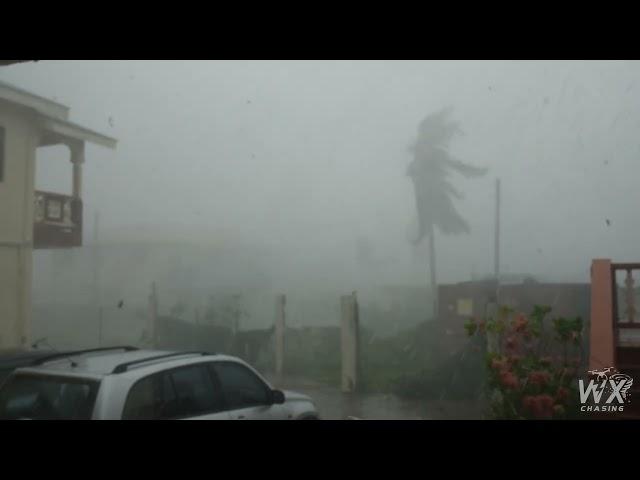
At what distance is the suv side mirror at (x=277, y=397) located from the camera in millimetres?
4484

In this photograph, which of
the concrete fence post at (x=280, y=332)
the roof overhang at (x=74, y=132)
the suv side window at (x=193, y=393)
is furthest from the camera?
the concrete fence post at (x=280, y=332)

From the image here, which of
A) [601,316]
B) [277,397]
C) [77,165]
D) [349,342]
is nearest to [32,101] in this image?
[77,165]

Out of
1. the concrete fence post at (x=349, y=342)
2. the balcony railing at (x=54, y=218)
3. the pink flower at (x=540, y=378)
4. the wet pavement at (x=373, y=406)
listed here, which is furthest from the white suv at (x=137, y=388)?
the pink flower at (x=540, y=378)

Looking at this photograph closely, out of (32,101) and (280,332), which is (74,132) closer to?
(32,101)

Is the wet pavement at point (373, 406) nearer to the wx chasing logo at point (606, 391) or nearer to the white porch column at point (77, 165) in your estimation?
the wx chasing logo at point (606, 391)

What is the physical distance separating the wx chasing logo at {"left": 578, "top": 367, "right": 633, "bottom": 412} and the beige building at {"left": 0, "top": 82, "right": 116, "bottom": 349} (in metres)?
4.00

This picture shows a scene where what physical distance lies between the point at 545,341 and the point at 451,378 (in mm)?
785

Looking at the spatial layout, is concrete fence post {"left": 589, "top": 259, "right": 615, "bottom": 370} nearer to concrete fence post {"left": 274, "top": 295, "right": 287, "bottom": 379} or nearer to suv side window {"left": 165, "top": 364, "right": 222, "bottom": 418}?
concrete fence post {"left": 274, "top": 295, "right": 287, "bottom": 379}

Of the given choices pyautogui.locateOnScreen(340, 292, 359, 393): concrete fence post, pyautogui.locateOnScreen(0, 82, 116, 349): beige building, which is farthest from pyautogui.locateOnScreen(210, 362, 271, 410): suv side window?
pyautogui.locateOnScreen(0, 82, 116, 349): beige building

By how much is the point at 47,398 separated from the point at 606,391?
3.67 metres

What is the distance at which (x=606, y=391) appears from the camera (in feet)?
15.2

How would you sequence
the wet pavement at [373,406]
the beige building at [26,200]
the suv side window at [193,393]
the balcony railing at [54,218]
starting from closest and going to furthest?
1. the suv side window at [193,393]
2. the wet pavement at [373,406]
3. the beige building at [26,200]
4. the balcony railing at [54,218]
